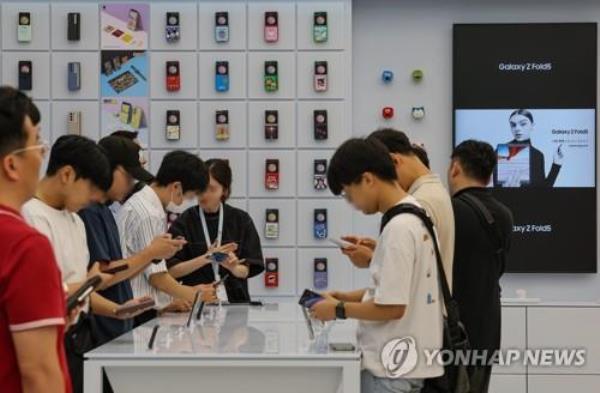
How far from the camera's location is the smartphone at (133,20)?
19.9 feet

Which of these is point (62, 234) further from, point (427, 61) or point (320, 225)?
point (427, 61)

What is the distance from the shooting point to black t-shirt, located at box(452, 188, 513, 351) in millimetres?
3357

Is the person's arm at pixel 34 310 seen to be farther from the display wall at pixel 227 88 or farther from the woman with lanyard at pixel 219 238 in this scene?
the display wall at pixel 227 88

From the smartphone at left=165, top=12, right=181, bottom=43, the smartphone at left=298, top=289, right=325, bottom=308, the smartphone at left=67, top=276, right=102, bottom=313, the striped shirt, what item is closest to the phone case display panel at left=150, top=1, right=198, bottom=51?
the smartphone at left=165, top=12, right=181, bottom=43

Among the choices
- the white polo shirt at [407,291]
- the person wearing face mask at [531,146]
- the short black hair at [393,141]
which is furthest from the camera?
the person wearing face mask at [531,146]

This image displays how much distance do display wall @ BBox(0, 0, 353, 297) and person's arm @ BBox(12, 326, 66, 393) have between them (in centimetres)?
453

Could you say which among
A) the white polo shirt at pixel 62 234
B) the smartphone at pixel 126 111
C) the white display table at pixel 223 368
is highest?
the smartphone at pixel 126 111

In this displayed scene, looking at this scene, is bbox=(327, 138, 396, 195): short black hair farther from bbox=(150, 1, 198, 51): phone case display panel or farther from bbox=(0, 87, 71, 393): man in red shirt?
bbox=(150, 1, 198, 51): phone case display panel

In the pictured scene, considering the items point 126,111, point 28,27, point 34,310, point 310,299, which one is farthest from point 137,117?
point 34,310

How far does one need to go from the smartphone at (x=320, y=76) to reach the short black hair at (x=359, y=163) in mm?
3548

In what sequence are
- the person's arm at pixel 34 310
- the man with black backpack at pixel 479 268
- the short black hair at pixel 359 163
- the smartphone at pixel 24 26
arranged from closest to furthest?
the person's arm at pixel 34 310
the short black hair at pixel 359 163
the man with black backpack at pixel 479 268
the smartphone at pixel 24 26

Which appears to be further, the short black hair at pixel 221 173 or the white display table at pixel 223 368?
the short black hair at pixel 221 173

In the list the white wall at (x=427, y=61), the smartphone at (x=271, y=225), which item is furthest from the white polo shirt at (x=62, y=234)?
the white wall at (x=427, y=61)

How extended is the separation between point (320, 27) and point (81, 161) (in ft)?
12.6
